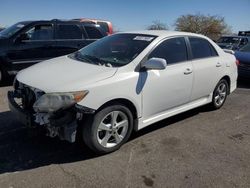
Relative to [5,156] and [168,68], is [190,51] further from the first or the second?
[5,156]

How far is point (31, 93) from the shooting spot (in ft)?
11.9

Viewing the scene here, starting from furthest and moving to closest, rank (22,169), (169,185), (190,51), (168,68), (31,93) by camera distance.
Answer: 1. (190,51)
2. (168,68)
3. (31,93)
4. (22,169)
5. (169,185)

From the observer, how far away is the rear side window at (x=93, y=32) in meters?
8.60

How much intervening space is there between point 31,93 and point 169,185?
1.97 metres

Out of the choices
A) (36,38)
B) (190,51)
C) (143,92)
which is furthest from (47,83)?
(36,38)

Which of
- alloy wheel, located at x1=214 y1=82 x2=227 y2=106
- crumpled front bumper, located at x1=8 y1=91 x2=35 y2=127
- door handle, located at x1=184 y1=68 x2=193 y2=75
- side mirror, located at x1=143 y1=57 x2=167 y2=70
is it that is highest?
side mirror, located at x1=143 y1=57 x2=167 y2=70

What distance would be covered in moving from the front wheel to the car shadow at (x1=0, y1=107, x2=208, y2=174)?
185 centimetres

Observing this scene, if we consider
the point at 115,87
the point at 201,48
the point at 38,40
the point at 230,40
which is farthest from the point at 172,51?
the point at 230,40

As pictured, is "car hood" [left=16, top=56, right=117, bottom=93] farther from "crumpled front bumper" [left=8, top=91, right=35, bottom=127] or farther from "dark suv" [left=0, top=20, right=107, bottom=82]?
"dark suv" [left=0, top=20, right=107, bottom=82]

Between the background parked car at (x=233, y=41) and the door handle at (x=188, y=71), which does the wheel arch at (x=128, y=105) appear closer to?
the door handle at (x=188, y=71)

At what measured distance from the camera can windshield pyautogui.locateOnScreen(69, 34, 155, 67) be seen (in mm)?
4118

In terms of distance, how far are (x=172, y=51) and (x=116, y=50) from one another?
886 mm

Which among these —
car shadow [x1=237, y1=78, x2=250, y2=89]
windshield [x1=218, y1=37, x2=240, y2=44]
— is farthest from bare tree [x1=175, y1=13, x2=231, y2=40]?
car shadow [x1=237, y1=78, x2=250, y2=89]

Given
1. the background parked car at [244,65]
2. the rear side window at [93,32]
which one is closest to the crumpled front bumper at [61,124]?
the rear side window at [93,32]
